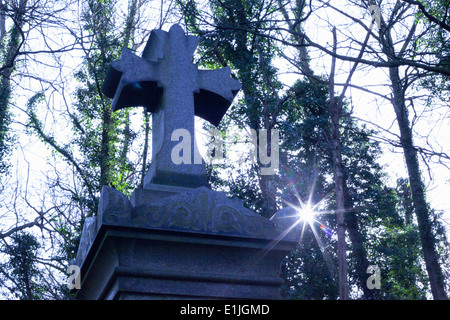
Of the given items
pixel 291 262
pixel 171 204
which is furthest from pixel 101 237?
pixel 291 262

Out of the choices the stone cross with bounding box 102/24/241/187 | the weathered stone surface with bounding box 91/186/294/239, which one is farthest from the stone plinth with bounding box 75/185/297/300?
the stone cross with bounding box 102/24/241/187

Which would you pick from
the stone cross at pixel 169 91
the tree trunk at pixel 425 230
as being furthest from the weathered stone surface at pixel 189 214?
the tree trunk at pixel 425 230

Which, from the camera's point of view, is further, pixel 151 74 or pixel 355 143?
pixel 355 143

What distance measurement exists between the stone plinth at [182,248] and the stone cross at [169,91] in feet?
1.24

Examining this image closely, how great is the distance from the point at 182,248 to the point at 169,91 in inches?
47.8

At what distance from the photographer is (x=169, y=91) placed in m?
3.49

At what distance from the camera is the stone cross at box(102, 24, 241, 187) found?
3.24 meters

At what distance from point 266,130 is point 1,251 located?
→ 6.56 m

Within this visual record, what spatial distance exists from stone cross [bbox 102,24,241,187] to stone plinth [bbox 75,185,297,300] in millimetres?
376

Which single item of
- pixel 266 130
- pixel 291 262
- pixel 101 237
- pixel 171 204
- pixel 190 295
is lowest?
pixel 190 295

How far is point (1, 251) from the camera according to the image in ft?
39.2

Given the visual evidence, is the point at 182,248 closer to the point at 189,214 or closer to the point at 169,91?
the point at 189,214

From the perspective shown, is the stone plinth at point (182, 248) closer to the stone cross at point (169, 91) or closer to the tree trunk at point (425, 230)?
the stone cross at point (169, 91)
